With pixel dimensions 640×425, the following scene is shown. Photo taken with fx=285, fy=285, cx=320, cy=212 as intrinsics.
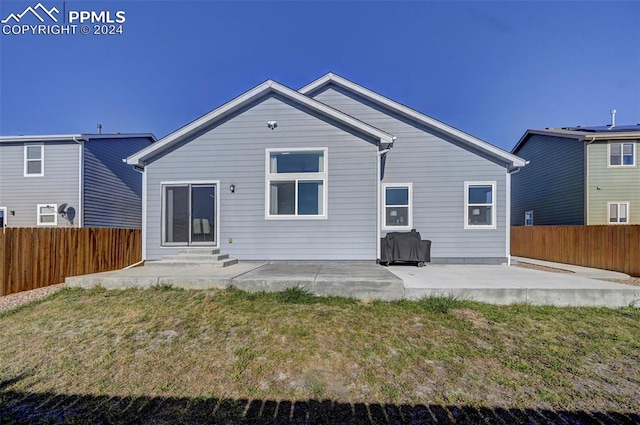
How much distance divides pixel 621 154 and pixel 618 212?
2.61 m

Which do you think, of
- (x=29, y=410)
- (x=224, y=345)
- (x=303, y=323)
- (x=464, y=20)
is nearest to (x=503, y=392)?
A: (x=303, y=323)

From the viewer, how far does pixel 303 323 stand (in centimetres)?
406

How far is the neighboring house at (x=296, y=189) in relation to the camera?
780cm

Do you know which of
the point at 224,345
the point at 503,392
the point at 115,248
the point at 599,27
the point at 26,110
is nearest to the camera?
the point at 503,392

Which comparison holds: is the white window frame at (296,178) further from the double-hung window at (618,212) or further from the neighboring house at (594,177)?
the double-hung window at (618,212)

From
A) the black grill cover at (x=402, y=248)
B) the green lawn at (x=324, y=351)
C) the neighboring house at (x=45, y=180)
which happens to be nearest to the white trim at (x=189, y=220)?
the green lawn at (x=324, y=351)

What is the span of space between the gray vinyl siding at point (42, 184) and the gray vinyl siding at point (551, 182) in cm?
2263

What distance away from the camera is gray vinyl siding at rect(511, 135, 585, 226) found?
43.6ft

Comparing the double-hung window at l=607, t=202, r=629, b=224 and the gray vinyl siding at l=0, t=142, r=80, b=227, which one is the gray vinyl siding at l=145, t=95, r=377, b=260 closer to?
the gray vinyl siding at l=0, t=142, r=80, b=227

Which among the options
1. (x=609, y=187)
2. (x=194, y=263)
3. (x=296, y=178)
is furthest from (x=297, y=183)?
(x=609, y=187)

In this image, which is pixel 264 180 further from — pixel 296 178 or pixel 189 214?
pixel 189 214

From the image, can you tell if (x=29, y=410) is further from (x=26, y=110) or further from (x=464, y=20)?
(x=26, y=110)

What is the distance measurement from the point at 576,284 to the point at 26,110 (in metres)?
27.1

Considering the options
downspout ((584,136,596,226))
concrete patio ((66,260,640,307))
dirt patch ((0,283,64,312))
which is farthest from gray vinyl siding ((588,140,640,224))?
dirt patch ((0,283,64,312))
